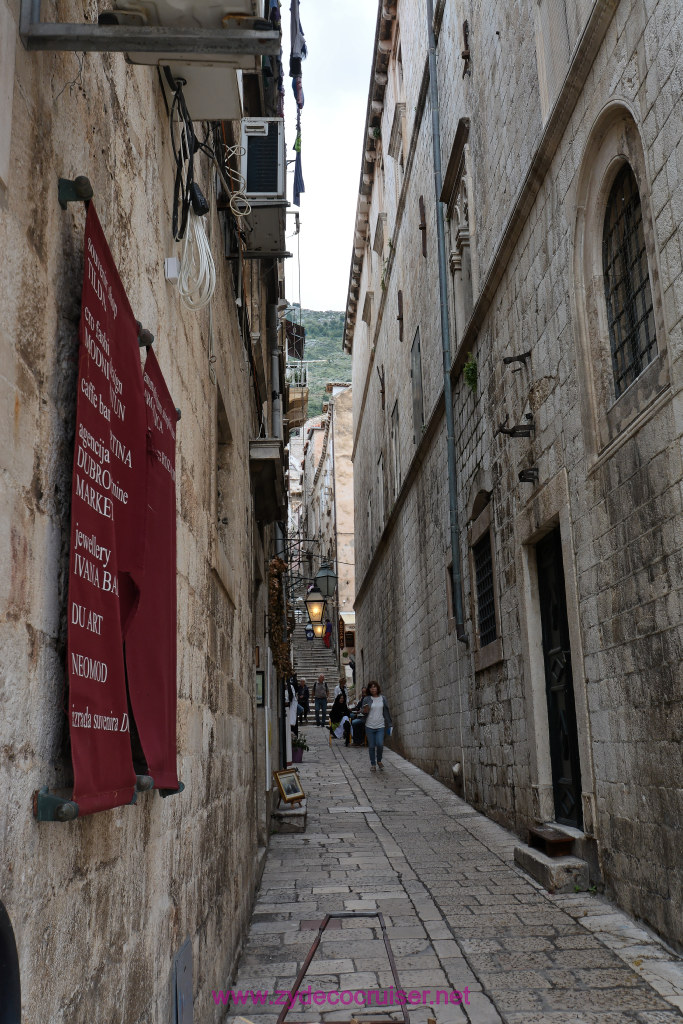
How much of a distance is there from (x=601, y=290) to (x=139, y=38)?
17.2ft

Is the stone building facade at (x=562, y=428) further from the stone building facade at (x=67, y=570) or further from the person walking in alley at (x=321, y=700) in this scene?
the person walking in alley at (x=321, y=700)

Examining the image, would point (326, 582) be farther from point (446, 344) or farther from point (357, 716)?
point (446, 344)

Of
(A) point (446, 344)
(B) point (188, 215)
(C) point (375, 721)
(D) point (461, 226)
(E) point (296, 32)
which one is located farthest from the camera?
(C) point (375, 721)

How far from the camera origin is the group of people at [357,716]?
1461 centimetres

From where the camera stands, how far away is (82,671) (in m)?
1.83

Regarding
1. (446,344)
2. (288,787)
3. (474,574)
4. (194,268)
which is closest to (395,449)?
(446,344)

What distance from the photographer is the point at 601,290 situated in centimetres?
656

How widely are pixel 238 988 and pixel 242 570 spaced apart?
9.97ft

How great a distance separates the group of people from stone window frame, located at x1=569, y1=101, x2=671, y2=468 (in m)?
8.77

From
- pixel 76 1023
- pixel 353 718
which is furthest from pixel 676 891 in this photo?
pixel 353 718

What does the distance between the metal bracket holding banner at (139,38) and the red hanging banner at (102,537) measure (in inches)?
13.8

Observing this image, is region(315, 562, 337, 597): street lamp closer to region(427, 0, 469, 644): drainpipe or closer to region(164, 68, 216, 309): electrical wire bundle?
region(427, 0, 469, 644): drainpipe

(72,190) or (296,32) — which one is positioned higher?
(296,32)

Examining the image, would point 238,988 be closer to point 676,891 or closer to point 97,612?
point 676,891
